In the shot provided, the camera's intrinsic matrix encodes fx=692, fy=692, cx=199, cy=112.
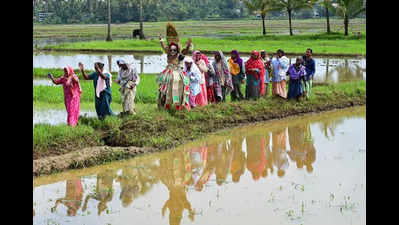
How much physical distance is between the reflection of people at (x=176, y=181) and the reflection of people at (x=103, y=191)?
0.66 m

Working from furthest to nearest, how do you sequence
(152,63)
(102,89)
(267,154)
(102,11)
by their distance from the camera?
(102,11) < (152,63) < (102,89) < (267,154)

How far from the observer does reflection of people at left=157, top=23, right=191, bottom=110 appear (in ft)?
38.4

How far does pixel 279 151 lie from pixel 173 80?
7.55ft

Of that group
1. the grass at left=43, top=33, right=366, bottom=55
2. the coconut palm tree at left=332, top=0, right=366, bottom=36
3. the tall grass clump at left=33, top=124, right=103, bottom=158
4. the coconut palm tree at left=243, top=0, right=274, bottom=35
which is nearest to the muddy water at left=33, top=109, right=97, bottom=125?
the tall grass clump at left=33, top=124, right=103, bottom=158

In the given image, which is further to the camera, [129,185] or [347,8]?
[347,8]

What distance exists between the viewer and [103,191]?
8.23 meters

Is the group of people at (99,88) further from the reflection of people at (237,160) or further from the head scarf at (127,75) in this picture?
the reflection of people at (237,160)

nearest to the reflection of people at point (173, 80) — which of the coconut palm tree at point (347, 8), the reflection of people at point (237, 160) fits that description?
the reflection of people at point (237, 160)

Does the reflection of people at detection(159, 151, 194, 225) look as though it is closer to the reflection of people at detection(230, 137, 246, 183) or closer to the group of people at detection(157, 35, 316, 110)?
the reflection of people at detection(230, 137, 246, 183)

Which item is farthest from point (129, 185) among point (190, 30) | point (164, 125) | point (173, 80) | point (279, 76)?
point (190, 30)

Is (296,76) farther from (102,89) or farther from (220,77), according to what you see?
(102,89)
